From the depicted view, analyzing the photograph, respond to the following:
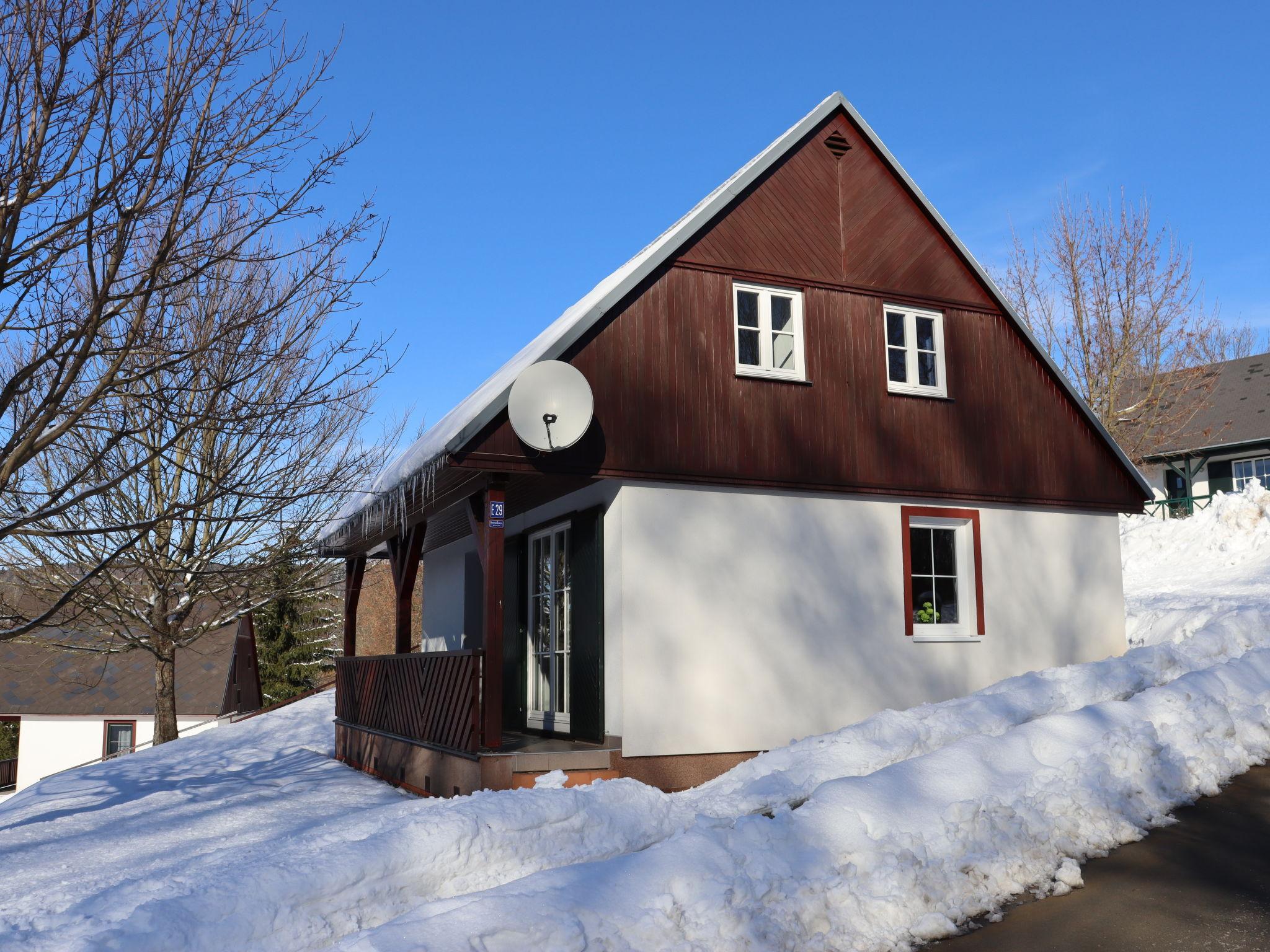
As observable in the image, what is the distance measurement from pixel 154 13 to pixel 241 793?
759 centimetres

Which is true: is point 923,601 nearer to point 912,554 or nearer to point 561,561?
point 912,554

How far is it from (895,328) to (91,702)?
97.8 feet

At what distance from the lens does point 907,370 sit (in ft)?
36.7

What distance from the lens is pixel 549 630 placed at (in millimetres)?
11016

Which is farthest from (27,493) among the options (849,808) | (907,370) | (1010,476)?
(1010,476)

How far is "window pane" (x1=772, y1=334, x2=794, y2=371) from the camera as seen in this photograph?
10578 millimetres

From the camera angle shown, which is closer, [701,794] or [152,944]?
[152,944]

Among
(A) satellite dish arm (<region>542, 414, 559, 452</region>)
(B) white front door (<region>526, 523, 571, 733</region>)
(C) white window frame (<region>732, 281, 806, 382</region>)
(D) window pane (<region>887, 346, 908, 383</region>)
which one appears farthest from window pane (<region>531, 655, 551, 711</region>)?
(D) window pane (<region>887, 346, 908, 383</region>)

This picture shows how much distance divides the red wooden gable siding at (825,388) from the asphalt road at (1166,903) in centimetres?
490

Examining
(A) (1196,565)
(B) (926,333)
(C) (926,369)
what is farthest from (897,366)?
(A) (1196,565)

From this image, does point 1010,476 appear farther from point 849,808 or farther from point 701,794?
point 849,808

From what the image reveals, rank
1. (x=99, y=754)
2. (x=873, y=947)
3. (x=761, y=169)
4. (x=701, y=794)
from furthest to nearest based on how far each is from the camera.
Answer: (x=99, y=754)
(x=761, y=169)
(x=701, y=794)
(x=873, y=947)

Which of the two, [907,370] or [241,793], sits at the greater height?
[907,370]

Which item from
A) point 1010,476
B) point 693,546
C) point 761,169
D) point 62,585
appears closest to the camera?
point 693,546
